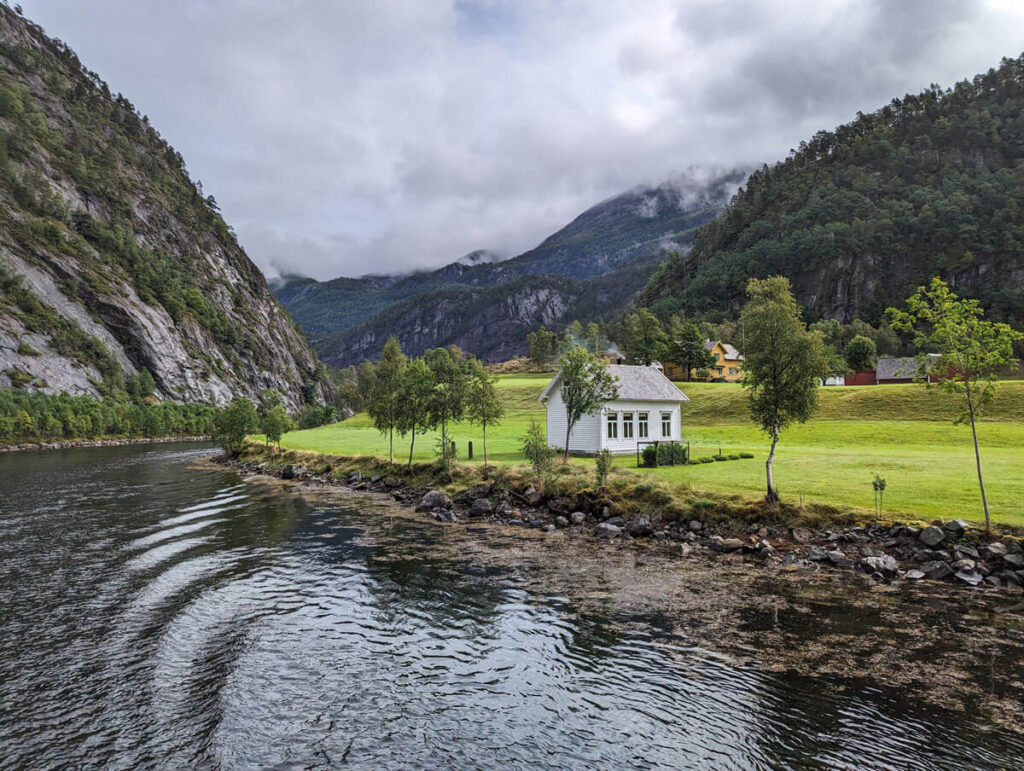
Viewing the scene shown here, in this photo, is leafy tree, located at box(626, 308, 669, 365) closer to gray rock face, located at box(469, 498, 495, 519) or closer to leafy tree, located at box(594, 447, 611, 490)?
leafy tree, located at box(594, 447, 611, 490)

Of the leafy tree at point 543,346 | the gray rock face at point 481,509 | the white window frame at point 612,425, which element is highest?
the leafy tree at point 543,346

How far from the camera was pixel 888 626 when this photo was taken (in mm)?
15094

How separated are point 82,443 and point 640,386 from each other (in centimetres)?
11652

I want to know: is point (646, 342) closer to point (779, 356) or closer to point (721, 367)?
point (721, 367)

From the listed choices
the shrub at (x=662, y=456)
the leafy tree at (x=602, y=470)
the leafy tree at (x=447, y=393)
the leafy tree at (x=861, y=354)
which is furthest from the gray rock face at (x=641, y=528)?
the leafy tree at (x=861, y=354)

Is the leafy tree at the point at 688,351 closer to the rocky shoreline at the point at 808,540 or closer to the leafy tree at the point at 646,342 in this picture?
the leafy tree at the point at 646,342

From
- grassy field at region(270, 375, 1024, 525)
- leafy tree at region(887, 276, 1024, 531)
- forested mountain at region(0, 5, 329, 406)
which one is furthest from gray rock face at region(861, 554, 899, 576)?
forested mountain at region(0, 5, 329, 406)

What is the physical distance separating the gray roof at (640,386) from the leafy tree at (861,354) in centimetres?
8598

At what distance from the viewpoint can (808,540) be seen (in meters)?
22.6

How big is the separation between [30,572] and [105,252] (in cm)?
19217

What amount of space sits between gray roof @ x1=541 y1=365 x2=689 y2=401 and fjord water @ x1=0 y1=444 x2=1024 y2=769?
2602cm

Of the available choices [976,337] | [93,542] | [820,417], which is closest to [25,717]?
[93,542]

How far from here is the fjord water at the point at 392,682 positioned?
9.93m

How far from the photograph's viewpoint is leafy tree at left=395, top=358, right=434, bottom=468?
43.8 metres
